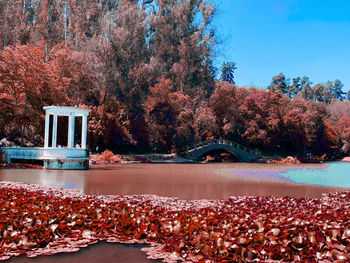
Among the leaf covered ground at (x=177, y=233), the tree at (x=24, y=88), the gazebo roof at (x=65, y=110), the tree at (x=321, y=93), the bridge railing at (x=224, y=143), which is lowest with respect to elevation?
the leaf covered ground at (x=177, y=233)

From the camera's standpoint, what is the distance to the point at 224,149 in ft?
162

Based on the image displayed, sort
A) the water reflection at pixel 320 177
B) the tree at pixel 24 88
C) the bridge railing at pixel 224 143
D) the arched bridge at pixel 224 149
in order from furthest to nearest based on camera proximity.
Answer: the bridge railing at pixel 224 143 < the arched bridge at pixel 224 149 < the tree at pixel 24 88 < the water reflection at pixel 320 177

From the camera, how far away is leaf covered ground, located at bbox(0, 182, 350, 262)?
6336 mm

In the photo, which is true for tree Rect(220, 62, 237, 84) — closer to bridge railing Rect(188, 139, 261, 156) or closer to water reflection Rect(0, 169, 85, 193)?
bridge railing Rect(188, 139, 261, 156)

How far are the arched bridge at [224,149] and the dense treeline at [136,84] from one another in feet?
5.12

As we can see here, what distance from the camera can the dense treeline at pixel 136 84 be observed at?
115 ft

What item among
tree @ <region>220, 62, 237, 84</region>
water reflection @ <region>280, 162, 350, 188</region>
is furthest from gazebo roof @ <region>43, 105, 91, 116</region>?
tree @ <region>220, 62, 237, 84</region>

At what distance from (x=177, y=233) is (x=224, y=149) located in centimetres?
4264

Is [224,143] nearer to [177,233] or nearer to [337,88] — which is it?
[177,233]

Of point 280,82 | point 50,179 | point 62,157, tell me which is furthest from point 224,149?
point 280,82

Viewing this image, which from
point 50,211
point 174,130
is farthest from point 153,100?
point 50,211

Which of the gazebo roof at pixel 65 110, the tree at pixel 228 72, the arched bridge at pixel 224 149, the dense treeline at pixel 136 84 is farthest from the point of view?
the tree at pixel 228 72

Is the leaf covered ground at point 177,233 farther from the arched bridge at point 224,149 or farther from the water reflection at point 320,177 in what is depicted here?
the arched bridge at point 224,149

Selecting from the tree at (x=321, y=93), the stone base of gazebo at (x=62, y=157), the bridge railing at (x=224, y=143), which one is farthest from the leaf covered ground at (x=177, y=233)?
the tree at (x=321, y=93)
